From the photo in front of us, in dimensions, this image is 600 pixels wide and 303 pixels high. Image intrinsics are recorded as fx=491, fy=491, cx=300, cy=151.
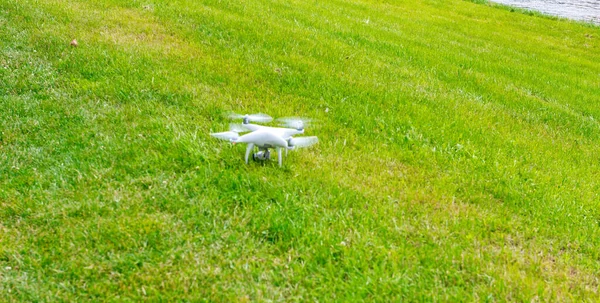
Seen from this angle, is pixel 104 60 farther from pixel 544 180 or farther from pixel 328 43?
pixel 544 180

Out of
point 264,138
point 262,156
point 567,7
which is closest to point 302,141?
point 262,156

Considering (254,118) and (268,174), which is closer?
(268,174)

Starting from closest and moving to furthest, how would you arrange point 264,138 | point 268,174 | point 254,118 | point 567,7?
point 264,138 < point 268,174 < point 254,118 < point 567,7

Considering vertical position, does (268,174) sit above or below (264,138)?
below

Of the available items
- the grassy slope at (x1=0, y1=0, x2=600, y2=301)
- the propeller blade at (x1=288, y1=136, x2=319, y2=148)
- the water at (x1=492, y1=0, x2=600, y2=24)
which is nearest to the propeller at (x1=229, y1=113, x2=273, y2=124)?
the grassy slope at (x1=0, y1=0, x2=600, y2=301)

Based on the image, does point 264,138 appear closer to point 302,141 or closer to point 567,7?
point 302,141

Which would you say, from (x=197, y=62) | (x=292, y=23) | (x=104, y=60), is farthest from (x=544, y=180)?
(x=292, y=23)
